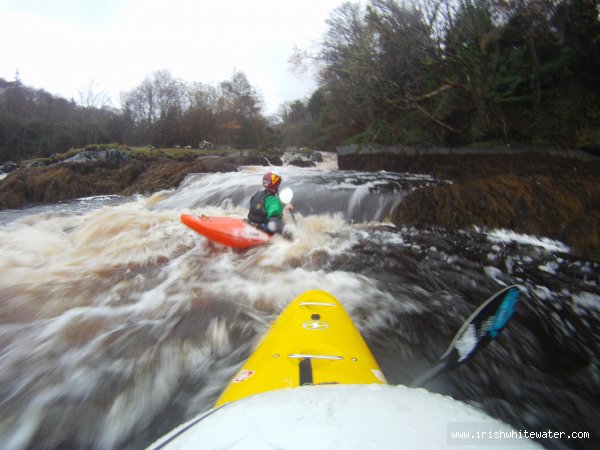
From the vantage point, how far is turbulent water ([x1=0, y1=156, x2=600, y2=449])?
222cm

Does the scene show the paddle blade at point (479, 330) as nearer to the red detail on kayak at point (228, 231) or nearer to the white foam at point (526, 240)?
the red detail on kayak at point (228, 231)

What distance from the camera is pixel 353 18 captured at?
40.2 feet

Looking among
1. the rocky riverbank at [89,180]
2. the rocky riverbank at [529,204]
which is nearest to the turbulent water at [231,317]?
the rocky riverbank at [529,204]

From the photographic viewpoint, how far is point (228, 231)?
5.01m

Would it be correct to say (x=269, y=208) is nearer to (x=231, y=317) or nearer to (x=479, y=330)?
(x=231, y=317)

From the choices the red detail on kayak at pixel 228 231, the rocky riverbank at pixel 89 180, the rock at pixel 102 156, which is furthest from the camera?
the rock at pixel 102 156

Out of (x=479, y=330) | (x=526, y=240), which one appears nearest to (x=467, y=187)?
(x=526, y=240)

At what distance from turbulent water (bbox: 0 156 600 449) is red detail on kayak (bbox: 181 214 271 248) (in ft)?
0.54

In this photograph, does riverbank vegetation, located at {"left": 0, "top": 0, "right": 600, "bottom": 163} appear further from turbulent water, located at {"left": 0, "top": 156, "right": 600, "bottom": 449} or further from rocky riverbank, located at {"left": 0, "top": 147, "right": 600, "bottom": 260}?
turbulent water, located at {"left": 0, "top": 156, "right": 600, "bottom": 449}

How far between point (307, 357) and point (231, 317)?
1622 millimetres

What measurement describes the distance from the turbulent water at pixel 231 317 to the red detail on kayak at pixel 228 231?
16 centimetres

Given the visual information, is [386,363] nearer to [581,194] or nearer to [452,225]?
[452,225]

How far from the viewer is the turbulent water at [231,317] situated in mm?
2225

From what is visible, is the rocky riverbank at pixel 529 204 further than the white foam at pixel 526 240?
Yes
